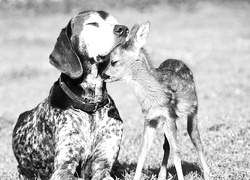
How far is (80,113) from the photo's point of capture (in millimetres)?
8523

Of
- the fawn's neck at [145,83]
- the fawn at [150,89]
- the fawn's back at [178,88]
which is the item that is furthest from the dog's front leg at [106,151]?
the fawn's back at [178,88]

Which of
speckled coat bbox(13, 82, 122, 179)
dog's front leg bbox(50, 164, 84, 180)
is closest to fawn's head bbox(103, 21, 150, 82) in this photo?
speckled coat bbox(13, 82, 122, 179)

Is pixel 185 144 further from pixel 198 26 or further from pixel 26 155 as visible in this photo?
pixel 198 26

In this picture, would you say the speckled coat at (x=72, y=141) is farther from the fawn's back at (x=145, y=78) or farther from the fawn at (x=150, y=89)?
the fawn's back at (x=145, y=78)

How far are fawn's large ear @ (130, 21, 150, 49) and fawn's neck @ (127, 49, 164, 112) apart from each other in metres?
0.23

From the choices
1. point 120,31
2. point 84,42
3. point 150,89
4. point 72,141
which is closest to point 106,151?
point 72,141

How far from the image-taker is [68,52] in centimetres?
868

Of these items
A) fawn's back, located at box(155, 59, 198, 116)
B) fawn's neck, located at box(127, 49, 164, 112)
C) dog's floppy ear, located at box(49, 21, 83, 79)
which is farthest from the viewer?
dog's floppy ear, located at box(49, 21, 83, 79)

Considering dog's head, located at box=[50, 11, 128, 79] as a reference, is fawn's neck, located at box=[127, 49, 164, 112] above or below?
below

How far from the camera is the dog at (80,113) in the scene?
8.38 metres

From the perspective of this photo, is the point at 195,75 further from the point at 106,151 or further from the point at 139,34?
the point at 139,34

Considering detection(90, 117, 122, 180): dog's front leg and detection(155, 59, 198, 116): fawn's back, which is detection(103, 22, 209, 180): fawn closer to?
detection(155, 59, 198, 116): fawn's back

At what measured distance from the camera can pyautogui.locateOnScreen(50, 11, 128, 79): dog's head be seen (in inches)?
337

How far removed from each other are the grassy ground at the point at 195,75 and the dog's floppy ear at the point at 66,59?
1.88m
